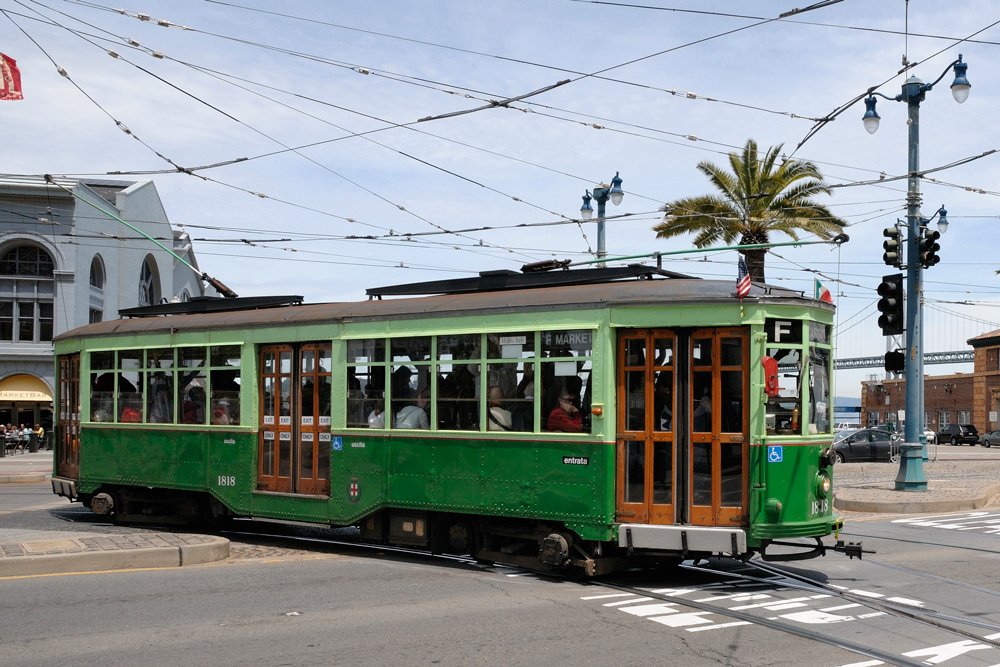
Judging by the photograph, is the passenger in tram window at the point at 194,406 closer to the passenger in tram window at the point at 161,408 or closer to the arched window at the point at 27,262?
the passenger in tram window at the point at 161,408

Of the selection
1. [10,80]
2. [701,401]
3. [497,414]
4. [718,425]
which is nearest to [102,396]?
[10,80]

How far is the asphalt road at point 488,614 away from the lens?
275 inches

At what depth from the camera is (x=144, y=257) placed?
2002 inches

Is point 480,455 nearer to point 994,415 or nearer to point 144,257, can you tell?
point 144,257

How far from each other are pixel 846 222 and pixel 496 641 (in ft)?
70.8

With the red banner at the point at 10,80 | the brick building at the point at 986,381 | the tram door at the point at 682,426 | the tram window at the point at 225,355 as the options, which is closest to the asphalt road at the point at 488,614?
the tram door at the point at 682,426

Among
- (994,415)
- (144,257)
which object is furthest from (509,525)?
(994,415)

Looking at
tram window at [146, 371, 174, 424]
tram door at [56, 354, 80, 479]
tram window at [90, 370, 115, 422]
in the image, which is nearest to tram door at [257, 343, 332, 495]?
tram window at [146, 371, 174, 424]

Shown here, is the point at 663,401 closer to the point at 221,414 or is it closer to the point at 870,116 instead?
the point at 221,414

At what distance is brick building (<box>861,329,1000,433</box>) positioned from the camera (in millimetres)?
67875

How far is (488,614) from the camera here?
8.27 meters

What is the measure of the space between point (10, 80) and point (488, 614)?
1179 centimetres

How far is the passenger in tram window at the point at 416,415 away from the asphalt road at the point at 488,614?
1544 mm

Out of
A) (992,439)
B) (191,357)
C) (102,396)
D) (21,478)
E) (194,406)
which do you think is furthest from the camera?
(992,439)
